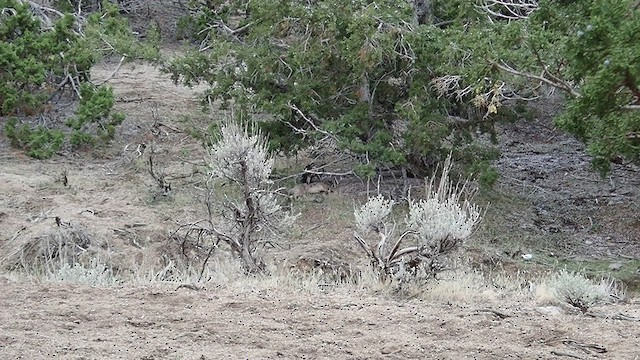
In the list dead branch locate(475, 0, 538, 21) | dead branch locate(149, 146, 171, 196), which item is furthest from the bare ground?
dead branch locate(475, 0, 538, 21)

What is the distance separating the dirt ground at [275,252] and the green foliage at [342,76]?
52.1 inches

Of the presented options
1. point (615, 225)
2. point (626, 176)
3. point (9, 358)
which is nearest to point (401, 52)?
point (615, 225)

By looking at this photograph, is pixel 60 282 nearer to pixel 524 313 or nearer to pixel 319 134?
pixel 524 313

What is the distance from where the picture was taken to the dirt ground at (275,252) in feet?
17.0

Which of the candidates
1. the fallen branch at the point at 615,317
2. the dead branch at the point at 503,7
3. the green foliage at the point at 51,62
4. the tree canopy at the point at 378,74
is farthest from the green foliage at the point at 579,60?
the green foliage at the point at 51,62

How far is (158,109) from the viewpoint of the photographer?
1947cm

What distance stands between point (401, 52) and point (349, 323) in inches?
349

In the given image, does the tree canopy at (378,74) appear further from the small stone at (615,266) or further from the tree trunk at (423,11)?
the small stone at (615,266)

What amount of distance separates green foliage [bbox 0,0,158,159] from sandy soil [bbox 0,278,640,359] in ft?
32.2

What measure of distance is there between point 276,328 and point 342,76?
937cm

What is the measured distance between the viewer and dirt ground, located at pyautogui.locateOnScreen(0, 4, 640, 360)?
520 cm

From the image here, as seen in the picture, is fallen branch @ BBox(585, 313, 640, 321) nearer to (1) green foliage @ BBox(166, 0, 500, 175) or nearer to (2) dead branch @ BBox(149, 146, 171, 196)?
(1) green foliage @ BBox(166, 0, 500, 175)

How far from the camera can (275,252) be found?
39.8ft

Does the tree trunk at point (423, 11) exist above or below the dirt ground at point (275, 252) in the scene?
above
